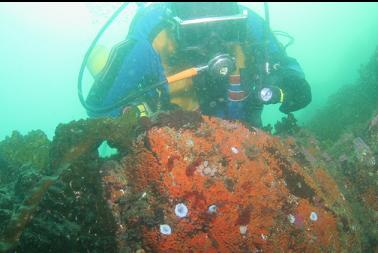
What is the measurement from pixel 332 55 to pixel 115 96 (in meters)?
54.5

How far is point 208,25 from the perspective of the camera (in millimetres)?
3518

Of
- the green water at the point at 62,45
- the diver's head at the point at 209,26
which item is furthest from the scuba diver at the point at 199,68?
the green water at the point at 62,45

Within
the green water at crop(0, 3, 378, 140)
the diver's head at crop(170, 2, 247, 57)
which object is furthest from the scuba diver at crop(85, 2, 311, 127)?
the green water at crop(0, 3, 378, 140)

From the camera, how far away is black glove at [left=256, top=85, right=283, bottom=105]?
3.55 metres

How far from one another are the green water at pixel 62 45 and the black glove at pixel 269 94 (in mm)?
40064

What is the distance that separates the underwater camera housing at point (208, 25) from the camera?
11.6 feet

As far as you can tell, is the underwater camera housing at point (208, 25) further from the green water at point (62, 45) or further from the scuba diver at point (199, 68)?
the green water at point (62, 45)

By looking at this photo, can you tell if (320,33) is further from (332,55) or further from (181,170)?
(181,170)

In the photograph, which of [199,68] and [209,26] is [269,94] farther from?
[209,26]

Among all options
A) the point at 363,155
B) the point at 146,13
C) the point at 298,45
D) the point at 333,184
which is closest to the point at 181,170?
the point at 333,184

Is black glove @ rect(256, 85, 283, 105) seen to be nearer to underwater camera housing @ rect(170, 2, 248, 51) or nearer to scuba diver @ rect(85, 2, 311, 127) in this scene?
scuba diver @ rect(85, 2, 311, 127)

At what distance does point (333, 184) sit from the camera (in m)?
2.76

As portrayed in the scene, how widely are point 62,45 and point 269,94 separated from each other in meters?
58.8

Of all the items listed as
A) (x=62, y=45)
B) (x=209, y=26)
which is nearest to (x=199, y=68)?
(x=209, y=26)
